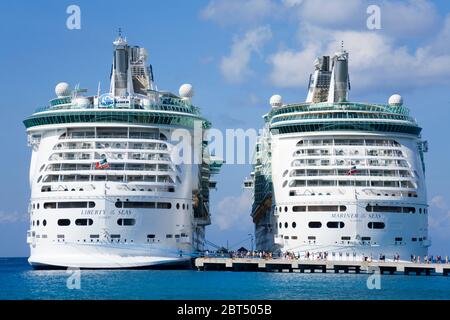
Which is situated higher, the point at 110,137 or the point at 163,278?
the point at 110,137

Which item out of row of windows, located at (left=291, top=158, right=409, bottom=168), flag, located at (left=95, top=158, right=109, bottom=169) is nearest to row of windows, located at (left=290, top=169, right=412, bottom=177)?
row of windows, located at (left=291, top=158, right=409, bottom=168)

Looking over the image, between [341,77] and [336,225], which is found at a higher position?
[341,77]

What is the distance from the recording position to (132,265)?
261 ft

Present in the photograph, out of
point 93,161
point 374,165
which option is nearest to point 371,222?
point 374,165

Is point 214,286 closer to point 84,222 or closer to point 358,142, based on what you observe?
point 84,222

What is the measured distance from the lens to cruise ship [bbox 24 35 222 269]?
260ft

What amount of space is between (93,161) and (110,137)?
3198 millimetres

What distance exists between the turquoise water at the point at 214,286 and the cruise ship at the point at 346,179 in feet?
12.3

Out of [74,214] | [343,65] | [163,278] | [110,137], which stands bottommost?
[163,278]

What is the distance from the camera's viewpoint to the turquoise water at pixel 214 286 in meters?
60.2

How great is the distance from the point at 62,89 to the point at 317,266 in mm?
27987

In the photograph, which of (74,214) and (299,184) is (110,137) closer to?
(74,214)

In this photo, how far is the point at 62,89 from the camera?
89875 millimetres
